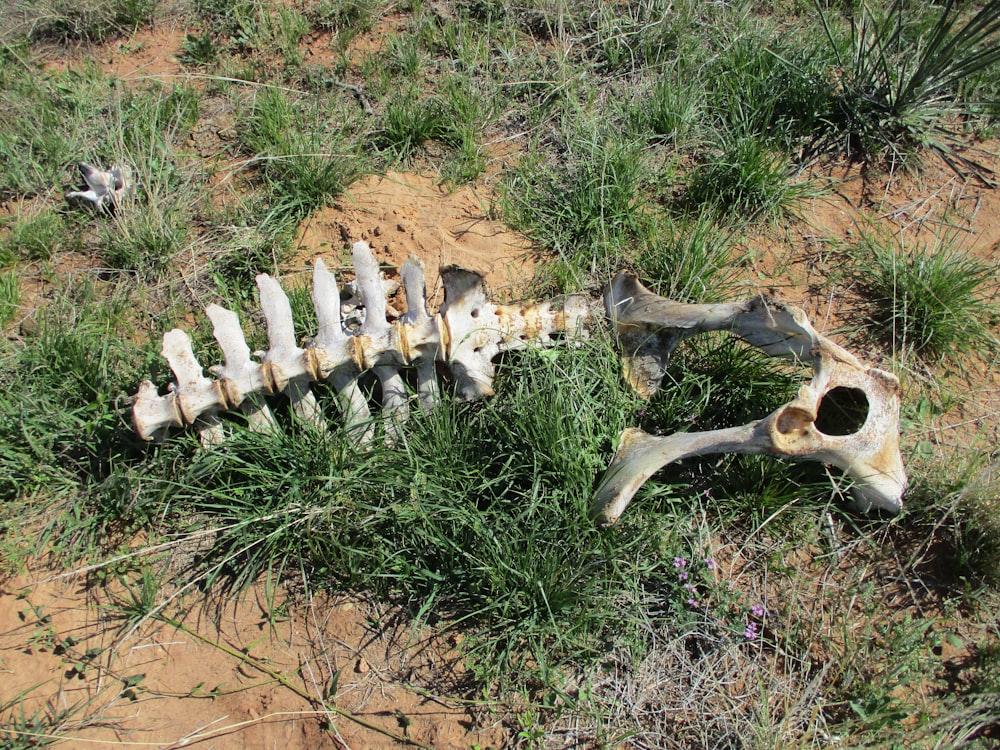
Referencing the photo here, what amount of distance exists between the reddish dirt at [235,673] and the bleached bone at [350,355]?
0.64 m

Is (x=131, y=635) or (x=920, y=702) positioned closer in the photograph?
(x=920, y=702)

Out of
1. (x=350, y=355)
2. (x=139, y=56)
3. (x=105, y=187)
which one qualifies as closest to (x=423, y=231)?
(x=350, y=355)

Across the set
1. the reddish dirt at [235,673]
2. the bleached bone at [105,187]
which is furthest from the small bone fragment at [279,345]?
Result: the bleached bone at [105,187]

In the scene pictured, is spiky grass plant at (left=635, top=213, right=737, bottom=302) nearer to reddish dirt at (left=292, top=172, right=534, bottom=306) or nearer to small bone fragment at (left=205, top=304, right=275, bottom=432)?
reddish dirt at (left=292, top=172, right=534, bottom=306)

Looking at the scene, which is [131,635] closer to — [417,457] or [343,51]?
[417,457]

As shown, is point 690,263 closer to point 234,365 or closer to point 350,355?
point 350,355

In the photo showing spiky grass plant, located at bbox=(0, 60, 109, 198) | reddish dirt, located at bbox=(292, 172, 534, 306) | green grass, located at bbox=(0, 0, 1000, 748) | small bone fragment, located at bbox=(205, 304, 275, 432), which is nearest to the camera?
green grass, located at bbox=(0, 0, 1000, 748)

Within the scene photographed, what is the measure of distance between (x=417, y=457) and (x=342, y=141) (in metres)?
1.90

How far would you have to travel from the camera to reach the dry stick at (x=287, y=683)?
8.20ft

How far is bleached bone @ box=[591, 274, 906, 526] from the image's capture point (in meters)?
2.59

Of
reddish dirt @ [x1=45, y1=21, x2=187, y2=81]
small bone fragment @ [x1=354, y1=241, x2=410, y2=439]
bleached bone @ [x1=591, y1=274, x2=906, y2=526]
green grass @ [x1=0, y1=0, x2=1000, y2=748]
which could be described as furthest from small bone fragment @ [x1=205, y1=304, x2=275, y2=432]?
reddish dirt @ [x1=45, y1=21, x2=187, y2=81]

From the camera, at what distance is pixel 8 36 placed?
4.64 m

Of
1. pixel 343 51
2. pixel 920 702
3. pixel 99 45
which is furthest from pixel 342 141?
pixel 920 702

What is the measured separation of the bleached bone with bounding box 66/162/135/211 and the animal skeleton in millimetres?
1311
